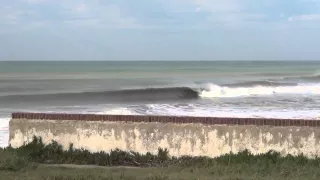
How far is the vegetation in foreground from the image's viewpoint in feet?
24.5

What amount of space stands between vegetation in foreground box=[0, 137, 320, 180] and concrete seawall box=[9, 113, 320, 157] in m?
0.17

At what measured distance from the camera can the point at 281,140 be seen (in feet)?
29.5

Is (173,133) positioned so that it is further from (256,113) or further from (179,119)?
(256,113)

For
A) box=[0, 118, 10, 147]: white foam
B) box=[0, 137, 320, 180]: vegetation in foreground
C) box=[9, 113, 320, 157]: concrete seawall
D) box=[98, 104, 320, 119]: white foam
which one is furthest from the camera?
box=[98, 104, 320, 119]: white foam

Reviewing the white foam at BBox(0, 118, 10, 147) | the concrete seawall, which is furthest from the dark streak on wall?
the white foam at BBox(0, 118, 10, 147)

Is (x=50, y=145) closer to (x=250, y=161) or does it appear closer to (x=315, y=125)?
(x=250, y=161)

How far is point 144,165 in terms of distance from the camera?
30.0ft

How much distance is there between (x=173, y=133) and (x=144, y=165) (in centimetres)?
82

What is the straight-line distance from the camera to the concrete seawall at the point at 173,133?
8961 millimetres

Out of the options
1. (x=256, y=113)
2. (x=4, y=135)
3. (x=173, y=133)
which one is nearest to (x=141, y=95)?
(x=256, y=113)

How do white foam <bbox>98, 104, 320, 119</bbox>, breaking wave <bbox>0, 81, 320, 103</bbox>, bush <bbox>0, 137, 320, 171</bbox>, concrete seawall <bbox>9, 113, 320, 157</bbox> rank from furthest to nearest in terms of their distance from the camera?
1. breaking wave <bbox>0, 81, 320, 103</bbox>
2. white foam <bbox>98, 104, 320, 119</bbox>
3. concrete seawall <bbox>9, 113, 320, 157</bbox>
4. bush <bbox>0, 137, 320, 171</bbox>

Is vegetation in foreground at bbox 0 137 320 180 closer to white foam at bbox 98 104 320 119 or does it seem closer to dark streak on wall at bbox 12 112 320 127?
dark streak on wall at bbox 12 112 320 127

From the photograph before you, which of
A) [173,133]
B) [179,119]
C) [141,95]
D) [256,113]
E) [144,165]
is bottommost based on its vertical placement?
[144,165]

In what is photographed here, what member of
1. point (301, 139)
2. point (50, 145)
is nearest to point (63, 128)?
point (50, 145)
